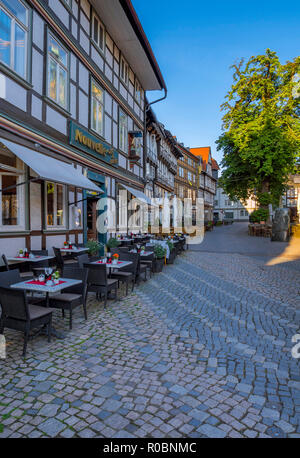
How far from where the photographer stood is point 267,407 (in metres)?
2.85

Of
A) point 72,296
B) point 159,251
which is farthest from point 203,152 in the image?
point 72,296

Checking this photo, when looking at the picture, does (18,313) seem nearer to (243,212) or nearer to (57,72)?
(57,72)

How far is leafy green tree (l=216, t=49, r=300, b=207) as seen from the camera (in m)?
23.4

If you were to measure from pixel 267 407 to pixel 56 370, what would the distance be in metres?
2.38

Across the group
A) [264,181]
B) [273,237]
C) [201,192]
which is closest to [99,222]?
[273,237]

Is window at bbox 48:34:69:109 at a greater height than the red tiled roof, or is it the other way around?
the red tiled roof

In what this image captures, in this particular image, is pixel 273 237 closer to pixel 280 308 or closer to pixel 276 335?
pixel 280 308

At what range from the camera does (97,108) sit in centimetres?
1182

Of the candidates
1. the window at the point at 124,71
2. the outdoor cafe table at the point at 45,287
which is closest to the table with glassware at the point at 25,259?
the outdoor cafe table at the point at 45,287

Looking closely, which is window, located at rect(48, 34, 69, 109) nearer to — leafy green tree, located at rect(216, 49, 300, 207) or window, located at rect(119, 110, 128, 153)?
window, located at rect(119, 110, 128, 153)

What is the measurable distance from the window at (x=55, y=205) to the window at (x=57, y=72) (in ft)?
8.56

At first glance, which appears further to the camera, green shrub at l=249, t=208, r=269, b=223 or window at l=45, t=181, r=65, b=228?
green shrub at l=249, t=208, r=269, b=223

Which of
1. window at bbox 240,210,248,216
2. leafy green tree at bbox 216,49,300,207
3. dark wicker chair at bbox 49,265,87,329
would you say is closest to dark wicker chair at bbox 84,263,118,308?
dark wicker chair at bbox 49,265,87,329

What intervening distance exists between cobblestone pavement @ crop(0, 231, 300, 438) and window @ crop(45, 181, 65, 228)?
3908mm
